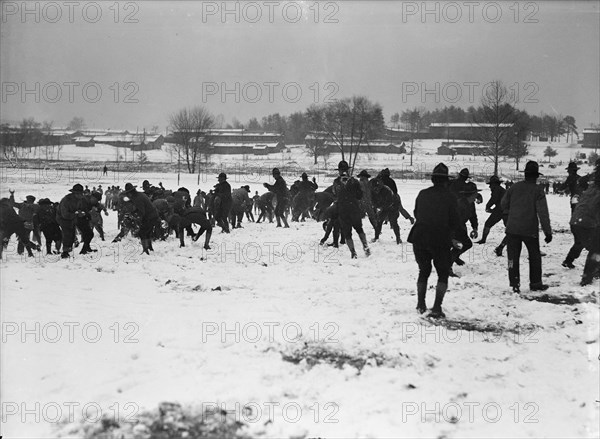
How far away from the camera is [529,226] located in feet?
22.8

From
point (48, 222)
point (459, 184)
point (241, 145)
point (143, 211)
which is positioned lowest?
point (48, 222)

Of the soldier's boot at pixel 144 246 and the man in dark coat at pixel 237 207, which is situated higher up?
the man in dark coat at pixel 237 207

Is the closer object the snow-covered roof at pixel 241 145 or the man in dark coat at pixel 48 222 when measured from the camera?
the man in dark coat at pixel 48 222

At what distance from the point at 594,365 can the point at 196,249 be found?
844cm

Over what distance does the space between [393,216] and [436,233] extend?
5480 millimetres

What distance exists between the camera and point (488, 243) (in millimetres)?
11461

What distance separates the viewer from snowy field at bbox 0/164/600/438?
3.76 metres

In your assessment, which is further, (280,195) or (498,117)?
(498,117)

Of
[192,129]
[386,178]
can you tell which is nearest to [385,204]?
[386,178]

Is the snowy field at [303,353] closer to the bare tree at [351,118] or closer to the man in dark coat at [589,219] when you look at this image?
the man in dark coat at [589,219]

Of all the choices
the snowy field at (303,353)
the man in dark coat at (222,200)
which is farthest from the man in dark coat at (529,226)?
the man in dark coat at (222,200)

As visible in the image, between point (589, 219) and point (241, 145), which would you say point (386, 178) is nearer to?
point (589, 219)

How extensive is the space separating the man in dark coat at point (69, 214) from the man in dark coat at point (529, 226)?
8.62m

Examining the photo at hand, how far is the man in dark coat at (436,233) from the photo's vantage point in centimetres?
595
